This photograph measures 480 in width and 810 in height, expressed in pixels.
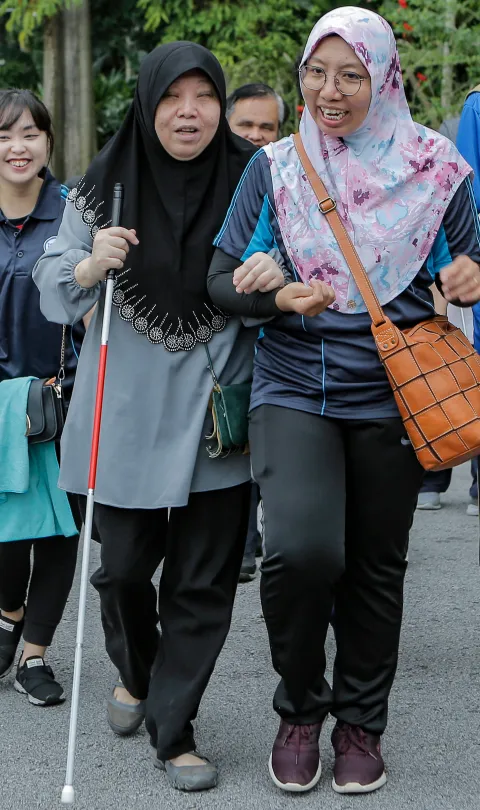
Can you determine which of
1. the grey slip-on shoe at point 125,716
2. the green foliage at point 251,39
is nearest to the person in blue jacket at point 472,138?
the grey slip-on shoe at point 125,716

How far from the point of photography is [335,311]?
10.8ft

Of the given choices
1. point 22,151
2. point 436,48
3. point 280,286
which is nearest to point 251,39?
point 436,48

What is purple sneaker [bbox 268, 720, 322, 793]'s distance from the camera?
342 cm

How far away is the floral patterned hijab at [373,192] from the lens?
3.25 meters

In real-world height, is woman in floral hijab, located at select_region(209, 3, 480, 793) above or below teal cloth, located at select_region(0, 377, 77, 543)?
above

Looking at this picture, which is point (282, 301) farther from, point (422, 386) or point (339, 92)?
point (339, 92)

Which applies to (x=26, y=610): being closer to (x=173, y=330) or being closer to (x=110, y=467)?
(x=110, y=467)

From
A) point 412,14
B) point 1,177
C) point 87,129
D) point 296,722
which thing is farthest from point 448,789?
point 87,129

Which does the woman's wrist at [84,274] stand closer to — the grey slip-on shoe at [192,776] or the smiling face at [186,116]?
the smiling face at [186,116]

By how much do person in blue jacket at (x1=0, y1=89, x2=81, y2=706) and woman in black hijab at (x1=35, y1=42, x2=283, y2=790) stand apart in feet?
2.19

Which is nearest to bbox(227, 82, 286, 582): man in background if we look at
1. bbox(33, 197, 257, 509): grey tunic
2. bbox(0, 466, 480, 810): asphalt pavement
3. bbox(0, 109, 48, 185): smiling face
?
bbox(0, 466, 480, 810): asphalt pavement

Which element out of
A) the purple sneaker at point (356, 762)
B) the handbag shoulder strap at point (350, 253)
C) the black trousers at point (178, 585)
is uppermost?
the handbag shoulder strap at point (350, 253)

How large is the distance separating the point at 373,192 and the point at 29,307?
1496 mm

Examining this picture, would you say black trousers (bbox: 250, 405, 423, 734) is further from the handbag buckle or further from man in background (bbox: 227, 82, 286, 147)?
man in background (bbox: 227, 82, 286, 147)
